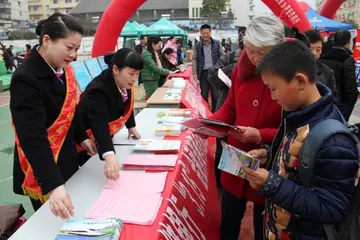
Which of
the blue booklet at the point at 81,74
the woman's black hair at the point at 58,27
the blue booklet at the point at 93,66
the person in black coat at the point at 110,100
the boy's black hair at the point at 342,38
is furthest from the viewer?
the blue booklet at the point at 93,66

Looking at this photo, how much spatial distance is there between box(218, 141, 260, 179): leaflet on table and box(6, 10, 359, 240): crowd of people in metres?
0.02

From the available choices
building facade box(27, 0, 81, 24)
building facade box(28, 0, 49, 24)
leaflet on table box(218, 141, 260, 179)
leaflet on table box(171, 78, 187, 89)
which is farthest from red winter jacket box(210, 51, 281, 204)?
building facade box(28, 0, 49, 24)

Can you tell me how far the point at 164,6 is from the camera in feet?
160

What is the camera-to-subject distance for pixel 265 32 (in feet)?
4.18

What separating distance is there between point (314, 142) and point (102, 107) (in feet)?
3.44

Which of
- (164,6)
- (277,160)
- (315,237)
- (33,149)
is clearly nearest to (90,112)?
(33,149)

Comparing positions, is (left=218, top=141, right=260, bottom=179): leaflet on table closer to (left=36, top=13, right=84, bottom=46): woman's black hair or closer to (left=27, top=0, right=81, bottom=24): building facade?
(left=36, top=13, right=84, bottom=46): woman's black hair

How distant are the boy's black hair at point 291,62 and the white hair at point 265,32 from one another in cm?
29

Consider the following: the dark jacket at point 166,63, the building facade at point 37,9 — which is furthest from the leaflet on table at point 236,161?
the building facade at point 37,9

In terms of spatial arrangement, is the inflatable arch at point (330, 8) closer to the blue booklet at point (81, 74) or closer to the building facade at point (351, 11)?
the blue booklet at point (81, 74)

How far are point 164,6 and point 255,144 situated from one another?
50581 millimetres

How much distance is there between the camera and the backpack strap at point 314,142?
0.88 meters

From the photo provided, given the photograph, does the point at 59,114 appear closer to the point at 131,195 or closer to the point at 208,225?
the point at 131,195

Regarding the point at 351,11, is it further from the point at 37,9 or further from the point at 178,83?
the point at 37,9
